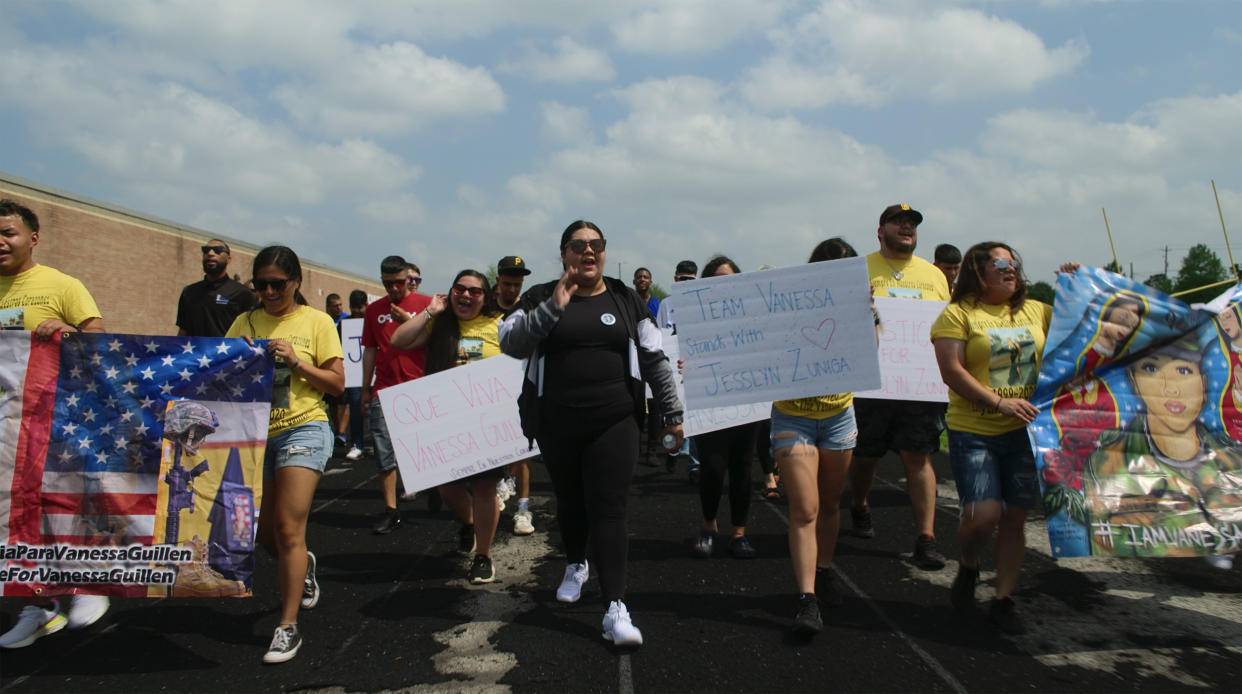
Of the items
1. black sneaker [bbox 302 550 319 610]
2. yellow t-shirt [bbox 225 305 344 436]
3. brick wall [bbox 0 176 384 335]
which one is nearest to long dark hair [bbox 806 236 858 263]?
yellow t-shirt [bbox 225 305 344 436]

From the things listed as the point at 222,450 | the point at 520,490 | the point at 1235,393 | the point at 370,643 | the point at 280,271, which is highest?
the point at 280,271

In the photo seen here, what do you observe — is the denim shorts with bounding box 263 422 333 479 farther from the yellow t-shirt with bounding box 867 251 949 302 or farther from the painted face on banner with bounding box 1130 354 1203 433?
the painted face on banner with bounding box 1130 354 1203 433

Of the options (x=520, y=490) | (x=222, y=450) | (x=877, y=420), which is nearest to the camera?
(x=222, y=450)

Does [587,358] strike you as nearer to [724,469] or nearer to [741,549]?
[724,469]

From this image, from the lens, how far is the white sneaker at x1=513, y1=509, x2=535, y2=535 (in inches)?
228

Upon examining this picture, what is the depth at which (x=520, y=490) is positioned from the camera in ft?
19.9

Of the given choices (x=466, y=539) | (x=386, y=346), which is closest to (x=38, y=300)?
(x=386, y=346)

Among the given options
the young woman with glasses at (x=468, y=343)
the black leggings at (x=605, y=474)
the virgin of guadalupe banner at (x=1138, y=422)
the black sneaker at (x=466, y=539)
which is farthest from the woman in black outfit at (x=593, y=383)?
the virgin of guadalupe banner at (x=1138, y=422)

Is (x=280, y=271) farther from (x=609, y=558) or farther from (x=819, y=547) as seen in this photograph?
(x=819, y=547)

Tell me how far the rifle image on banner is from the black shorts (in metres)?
3.78

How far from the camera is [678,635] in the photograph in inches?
143

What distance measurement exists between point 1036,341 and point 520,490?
153 inches

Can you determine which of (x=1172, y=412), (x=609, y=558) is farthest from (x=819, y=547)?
(x=1172, y=412)

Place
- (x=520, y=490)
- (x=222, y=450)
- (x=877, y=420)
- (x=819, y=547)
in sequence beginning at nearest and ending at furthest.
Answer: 1. (x=222, y=450)
2. (x=819, y=547)
3. (x=877, y=420)
4. (x=520, y=490)
